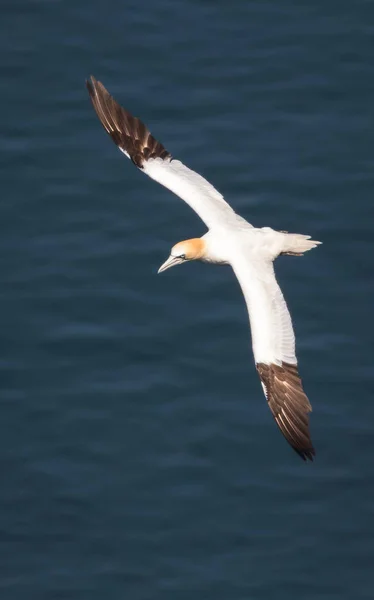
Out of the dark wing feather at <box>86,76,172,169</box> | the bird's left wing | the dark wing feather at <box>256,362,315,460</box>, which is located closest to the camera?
the dark wing feather at <box>256,362,315,460</box>

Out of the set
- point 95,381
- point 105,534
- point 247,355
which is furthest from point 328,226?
point 105,534

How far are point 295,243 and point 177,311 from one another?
10.1 ft

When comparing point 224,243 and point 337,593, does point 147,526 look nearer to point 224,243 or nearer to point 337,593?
point 337,593

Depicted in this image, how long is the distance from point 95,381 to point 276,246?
135 inches

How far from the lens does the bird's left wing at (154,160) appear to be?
1903 centimetres

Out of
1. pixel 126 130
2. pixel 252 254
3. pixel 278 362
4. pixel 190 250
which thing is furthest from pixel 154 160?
pixel 278 362

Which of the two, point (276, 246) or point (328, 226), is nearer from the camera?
point (276, 246)

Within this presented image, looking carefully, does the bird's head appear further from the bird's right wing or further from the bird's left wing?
the bird's right wing

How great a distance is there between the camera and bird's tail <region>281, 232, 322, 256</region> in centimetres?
1848

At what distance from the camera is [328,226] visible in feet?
73.0

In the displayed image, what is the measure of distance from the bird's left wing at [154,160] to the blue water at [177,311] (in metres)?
2.39

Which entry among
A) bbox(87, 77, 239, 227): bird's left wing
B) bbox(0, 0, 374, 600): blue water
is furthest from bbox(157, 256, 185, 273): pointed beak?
bbox(0, 0, 374, 600): blue water

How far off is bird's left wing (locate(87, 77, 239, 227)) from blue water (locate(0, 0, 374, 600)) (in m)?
2.39

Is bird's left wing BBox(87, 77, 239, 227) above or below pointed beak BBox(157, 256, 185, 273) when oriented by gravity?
above
